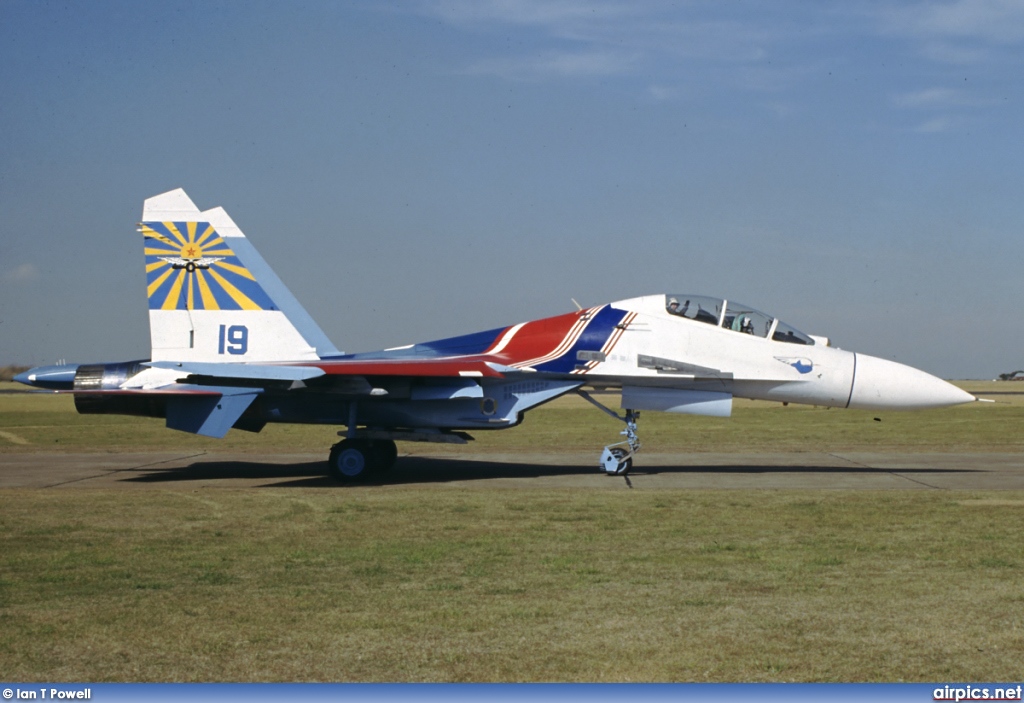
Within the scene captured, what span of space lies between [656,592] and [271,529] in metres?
4.93

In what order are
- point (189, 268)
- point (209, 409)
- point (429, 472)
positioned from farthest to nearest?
point (429, 472) → point (189, 268) → point (209, 409)

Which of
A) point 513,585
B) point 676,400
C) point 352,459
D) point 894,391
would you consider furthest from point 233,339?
point 894,391

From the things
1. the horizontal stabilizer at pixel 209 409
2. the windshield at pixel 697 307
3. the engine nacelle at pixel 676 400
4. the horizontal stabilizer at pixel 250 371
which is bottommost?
the horizontal stabilizer at pixel 209 409

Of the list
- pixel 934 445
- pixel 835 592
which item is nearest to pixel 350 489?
pixel 835 592

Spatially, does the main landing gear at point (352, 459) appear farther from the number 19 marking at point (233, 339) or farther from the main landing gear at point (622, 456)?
the main landing gear at point (622, 456)

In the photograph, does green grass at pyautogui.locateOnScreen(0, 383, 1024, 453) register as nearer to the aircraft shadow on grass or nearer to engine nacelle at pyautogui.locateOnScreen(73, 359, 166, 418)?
the aircraft shadow on grass

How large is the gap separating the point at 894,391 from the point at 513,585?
410 inches

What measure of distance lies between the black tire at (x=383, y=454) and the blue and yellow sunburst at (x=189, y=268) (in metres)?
3.43

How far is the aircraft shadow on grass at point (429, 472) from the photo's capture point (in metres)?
16.6

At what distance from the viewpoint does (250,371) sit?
14820 mm

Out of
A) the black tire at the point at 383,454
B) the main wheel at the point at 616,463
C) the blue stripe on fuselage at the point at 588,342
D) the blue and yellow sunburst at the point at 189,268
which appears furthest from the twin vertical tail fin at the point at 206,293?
the main wheel at the point at 616,463

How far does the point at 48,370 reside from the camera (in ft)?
55.2

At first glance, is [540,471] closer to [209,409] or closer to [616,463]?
[616,463]

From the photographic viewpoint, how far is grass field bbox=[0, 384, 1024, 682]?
18.3ft
